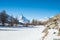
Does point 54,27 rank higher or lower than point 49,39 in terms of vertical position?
higher

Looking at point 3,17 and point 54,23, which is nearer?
point 54,23

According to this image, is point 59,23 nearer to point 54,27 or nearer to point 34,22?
point 54,27

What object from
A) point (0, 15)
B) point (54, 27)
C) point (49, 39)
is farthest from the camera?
point (0, 15)

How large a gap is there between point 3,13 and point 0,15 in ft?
6.23

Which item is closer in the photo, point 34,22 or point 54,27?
point 54,27

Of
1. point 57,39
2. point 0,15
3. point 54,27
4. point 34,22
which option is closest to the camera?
point 57,39

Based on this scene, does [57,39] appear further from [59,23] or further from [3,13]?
[3,13]

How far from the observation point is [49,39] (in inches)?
244

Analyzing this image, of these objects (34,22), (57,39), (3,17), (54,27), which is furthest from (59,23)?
(34,22)

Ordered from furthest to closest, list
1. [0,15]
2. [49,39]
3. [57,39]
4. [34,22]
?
[34,22] → [0,15] → [49,39] → [57,39]

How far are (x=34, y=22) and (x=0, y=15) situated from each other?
64828 mm

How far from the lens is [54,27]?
729 cm

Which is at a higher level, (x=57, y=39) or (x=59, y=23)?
(x=59, y=23)

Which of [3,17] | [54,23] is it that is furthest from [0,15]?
[54,23]
